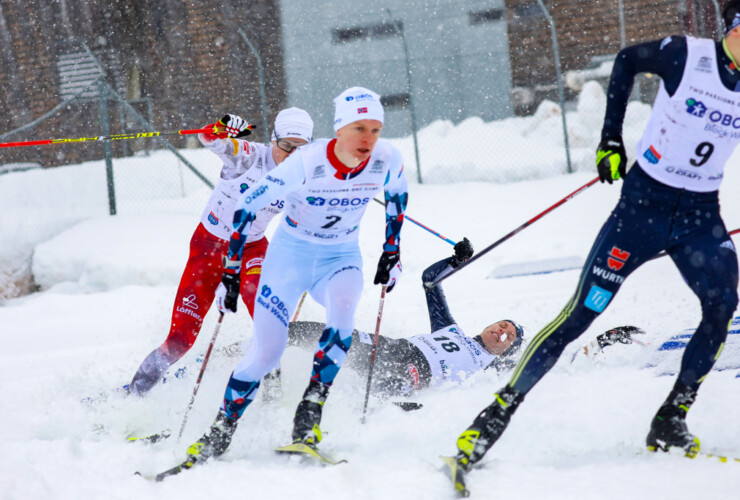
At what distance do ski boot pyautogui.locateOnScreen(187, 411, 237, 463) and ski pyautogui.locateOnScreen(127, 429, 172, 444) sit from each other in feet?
1.98

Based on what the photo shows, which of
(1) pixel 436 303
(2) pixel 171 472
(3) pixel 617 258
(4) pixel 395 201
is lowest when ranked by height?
(2) pixel 171 472

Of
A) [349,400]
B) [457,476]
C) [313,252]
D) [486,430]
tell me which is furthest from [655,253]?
[349,400]

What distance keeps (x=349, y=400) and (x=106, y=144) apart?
291 inches

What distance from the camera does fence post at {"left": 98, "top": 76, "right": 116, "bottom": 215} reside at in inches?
407

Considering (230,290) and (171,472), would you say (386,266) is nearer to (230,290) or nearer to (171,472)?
(230,290)

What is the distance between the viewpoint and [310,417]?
12.2 ft

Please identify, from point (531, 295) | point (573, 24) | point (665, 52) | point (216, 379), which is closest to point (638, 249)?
point (665, 52)

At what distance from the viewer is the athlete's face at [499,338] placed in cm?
538

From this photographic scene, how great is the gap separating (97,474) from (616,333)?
376cm

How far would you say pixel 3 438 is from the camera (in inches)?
171

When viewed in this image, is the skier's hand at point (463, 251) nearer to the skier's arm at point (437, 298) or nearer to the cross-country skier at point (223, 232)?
the skier's arm at point (437, 298)

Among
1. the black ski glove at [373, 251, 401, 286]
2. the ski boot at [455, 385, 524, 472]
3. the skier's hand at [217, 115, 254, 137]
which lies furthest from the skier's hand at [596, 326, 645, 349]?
the skier's hand at [217, 115, 254, 137]

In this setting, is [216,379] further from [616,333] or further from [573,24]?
[573,24]

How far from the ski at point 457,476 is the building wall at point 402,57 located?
11.7m
